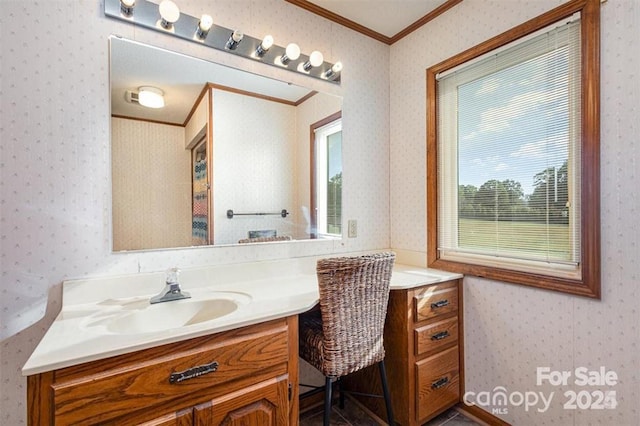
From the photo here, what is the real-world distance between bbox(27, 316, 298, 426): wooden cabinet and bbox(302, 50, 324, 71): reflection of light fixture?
59.5 inches

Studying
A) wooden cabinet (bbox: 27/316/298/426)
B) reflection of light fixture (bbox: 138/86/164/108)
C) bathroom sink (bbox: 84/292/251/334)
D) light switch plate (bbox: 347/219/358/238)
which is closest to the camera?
wooden cabinet (bbox: 27/316/298/426)

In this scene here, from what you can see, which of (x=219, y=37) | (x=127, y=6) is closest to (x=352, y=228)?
(x=219, y=37)

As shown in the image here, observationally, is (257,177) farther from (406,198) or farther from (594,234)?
(594,234)

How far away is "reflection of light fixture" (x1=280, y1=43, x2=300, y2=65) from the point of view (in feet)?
5.82

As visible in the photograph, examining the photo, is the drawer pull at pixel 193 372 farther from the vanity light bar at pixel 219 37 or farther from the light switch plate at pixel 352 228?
the vanity light bar at pixel 219 37

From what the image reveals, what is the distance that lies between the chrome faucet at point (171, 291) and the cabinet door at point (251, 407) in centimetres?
49

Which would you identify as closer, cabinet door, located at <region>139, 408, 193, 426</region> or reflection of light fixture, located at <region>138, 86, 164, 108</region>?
cabinet door, located at <region>139, 408, 193, 426</region>

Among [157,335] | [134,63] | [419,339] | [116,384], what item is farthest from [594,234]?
[134,63]

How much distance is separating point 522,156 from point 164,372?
1866 millimetres

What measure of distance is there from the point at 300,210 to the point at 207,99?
2.69 feet

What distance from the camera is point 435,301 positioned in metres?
1.73

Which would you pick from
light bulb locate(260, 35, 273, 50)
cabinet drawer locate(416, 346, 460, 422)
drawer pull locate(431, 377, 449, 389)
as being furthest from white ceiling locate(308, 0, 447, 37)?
drawer pull locate(431, 377, 449, 389)

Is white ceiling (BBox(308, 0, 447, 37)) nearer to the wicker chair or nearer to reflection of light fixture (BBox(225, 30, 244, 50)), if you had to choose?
reflection of light fixture (BBox(225, 30, 244, 50))

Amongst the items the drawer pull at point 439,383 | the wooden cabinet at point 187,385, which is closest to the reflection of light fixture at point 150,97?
the wooden cabinet at point 187,385
